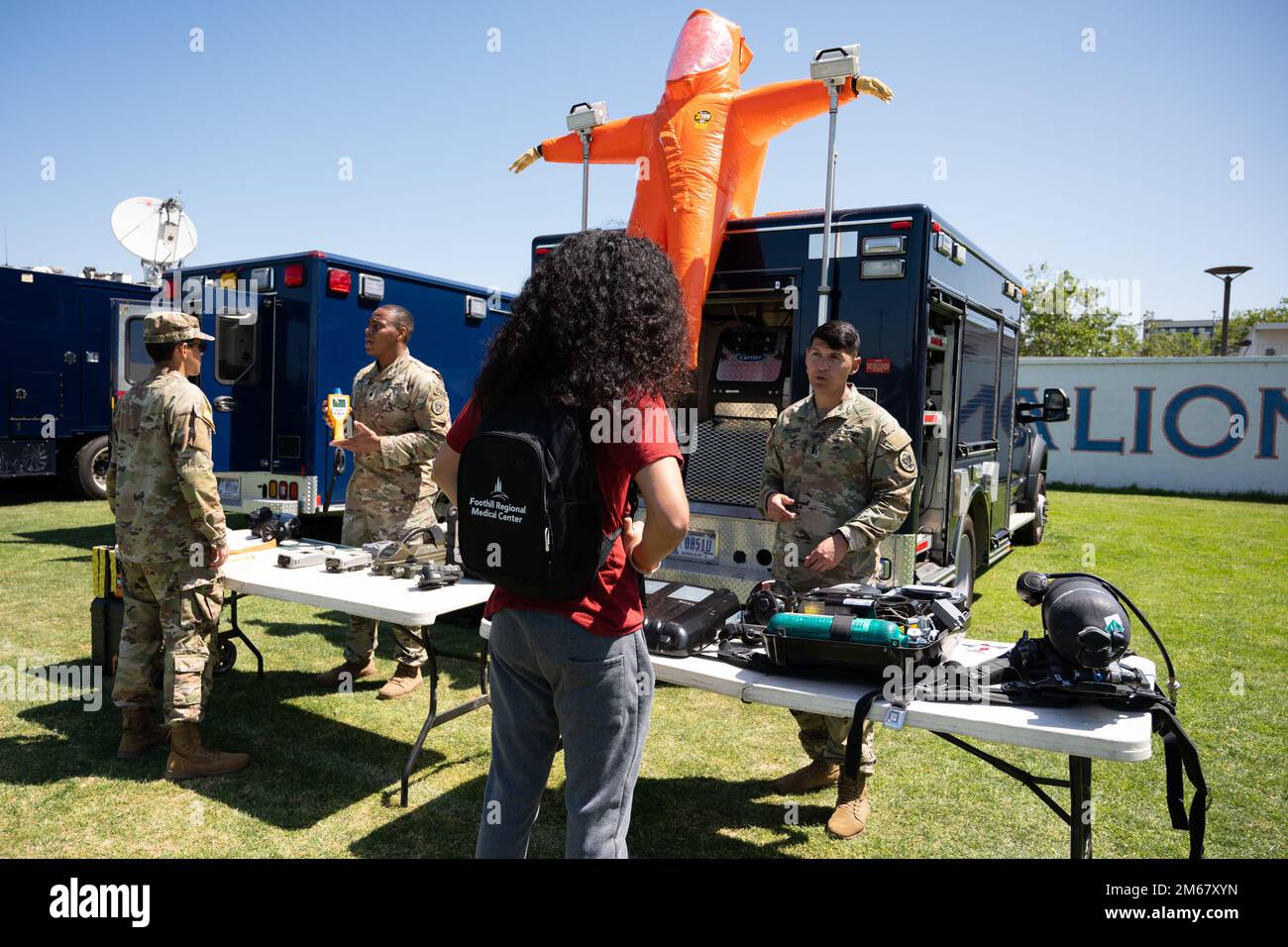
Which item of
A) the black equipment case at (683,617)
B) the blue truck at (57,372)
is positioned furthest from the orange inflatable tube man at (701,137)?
the blue truck at (57,372)

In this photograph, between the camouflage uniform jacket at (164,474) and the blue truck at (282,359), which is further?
the blue truck at (282,359)

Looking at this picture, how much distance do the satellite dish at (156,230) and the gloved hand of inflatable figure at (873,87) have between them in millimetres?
8183

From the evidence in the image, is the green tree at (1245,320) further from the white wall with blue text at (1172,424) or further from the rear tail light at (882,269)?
the rear tail light at (882,269)

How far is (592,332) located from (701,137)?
3.28m

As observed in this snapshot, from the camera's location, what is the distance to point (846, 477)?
11.8ft

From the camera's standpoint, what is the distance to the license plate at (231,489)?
7.63 meters

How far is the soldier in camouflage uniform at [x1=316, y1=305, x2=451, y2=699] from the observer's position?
15.6ft

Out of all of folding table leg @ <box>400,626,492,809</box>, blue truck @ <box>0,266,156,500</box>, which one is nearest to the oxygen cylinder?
folding table leg @ <box>400,626,492,809</box>

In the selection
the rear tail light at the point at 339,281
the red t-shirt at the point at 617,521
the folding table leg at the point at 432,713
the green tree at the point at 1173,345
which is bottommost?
the folding table leg at the point at 432,713

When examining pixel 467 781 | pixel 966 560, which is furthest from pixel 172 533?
pixel 966 560

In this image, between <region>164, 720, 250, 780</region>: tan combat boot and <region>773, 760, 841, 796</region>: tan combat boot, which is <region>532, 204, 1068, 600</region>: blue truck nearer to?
<region>773, 760, 841, 796</region>: tan combat boot

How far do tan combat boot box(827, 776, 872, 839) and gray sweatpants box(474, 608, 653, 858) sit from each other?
1682 mm

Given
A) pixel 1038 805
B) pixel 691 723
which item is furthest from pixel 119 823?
pixel 1038 805
